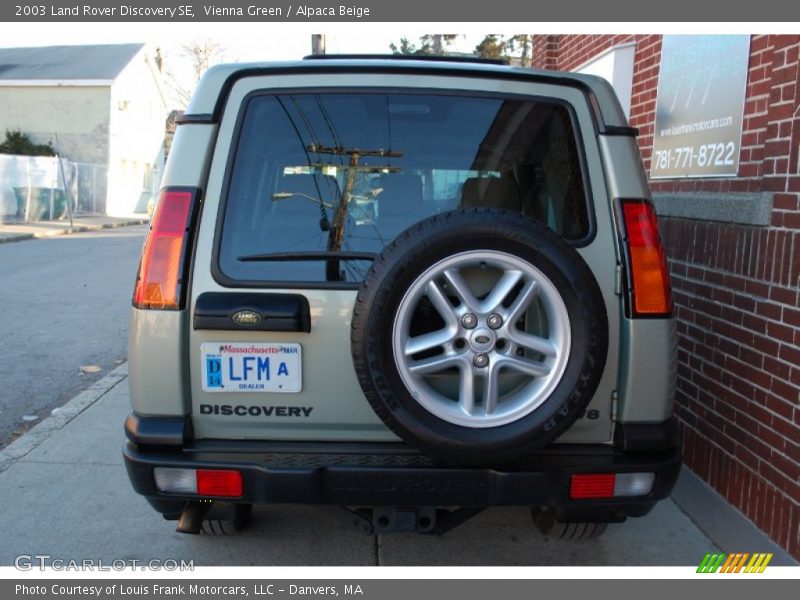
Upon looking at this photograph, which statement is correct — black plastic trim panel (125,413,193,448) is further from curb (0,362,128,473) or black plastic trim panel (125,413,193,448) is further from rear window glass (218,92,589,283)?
curb (0,362,128,473)

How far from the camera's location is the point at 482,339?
2.51 metres

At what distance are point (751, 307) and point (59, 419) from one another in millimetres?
4465

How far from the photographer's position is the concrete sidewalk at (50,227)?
19.5 meters

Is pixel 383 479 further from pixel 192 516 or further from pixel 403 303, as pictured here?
pixel 192 516

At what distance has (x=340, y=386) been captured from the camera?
8.84 feet

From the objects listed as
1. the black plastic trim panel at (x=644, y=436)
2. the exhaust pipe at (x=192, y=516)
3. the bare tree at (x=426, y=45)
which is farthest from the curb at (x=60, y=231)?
the black plastic trim panel at (x=644, y=436)

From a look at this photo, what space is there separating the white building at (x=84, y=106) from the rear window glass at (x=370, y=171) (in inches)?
1241

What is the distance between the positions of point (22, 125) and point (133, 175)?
204 inches

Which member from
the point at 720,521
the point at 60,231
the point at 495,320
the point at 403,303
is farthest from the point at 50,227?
the point at 495,320

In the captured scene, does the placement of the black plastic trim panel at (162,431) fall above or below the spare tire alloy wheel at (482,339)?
below

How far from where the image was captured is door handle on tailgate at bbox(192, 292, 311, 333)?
2619 millimetres

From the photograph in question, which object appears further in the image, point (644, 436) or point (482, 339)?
point (644, 436)

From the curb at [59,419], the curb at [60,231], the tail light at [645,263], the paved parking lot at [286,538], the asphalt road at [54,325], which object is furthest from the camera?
the curb at [60,231]

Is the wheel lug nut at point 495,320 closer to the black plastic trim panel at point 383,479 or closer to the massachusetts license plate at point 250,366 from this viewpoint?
the black plastic trim panel at point 383,479
